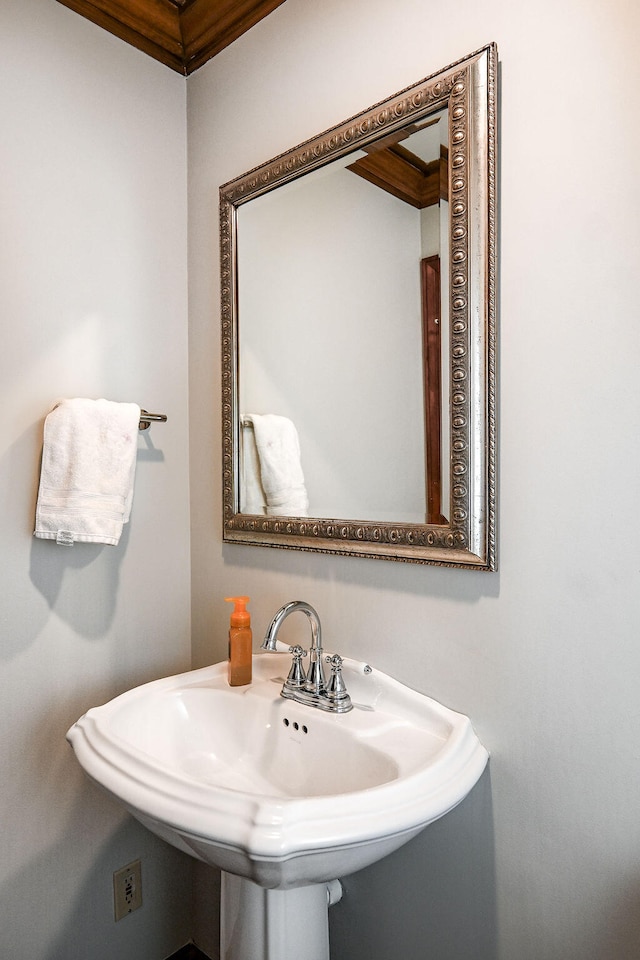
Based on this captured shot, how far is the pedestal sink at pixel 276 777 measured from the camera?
0.79m

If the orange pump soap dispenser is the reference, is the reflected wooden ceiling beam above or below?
above

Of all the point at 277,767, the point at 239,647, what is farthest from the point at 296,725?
the point at 239,647

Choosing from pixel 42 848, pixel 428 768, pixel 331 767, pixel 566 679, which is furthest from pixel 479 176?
pixel 42 848

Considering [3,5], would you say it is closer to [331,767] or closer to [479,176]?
[479,176]

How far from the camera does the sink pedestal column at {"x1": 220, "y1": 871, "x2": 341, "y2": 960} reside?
100cm

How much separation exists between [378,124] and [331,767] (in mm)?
1192

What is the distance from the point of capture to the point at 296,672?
4.05 ft

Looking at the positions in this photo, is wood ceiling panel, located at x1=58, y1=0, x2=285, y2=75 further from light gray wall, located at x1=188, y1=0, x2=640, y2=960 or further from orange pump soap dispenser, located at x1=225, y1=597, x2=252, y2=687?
orange pump soap dispenser, located at x1=225, y1=597, x2=252, y2=687

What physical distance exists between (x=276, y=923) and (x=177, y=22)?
6.35 ft

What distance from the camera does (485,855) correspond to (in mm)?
1053

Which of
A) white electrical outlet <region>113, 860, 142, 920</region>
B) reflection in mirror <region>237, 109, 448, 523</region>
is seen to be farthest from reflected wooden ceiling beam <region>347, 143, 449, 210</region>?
white electrical outlet <region>113, 860, 142, 920</region>

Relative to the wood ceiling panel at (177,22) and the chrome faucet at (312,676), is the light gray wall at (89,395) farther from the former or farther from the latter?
the chrome faucet at (312,676)

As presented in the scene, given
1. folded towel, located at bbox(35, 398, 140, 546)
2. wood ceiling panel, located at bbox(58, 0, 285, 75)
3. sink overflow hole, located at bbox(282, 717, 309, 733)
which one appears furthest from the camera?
wood ceiling panel, located at bbox(58, 0, 285, 75)

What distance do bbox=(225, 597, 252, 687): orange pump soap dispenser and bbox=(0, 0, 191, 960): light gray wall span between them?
32cm
